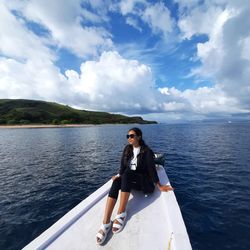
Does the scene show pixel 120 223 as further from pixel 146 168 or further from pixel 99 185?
pixel 99 185

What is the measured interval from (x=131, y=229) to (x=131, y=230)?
4 centimetres

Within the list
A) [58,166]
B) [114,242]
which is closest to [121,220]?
[114,242]

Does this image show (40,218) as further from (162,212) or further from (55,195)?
(162,212)

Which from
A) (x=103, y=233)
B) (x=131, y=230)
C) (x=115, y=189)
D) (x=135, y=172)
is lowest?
(x=131, y=230)

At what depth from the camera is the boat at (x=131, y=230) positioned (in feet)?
15.2

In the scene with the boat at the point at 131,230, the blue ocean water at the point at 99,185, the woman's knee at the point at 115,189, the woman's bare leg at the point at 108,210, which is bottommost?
the blue ocean water at the point at 99,185

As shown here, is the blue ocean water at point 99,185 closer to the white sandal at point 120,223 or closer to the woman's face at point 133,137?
the white sandal at point 120,223

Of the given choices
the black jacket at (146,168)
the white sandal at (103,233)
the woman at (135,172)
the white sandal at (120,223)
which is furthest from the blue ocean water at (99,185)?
the white sandal at (103,233)

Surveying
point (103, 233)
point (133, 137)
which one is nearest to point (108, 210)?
point (103, 233)

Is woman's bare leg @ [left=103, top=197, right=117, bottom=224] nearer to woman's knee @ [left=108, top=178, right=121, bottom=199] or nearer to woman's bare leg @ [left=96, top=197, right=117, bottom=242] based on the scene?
woman's bare leg @ [left=96, top=197, right=117, bottom=242]

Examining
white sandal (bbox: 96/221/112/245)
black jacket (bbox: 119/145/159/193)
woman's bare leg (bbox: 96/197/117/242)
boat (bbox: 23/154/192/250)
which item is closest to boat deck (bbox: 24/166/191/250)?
boat (bbox: 23/154/192/250)

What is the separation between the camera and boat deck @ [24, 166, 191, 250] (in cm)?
Answer: 464

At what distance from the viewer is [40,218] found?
31.0ft

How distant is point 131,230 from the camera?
527 centimetres
